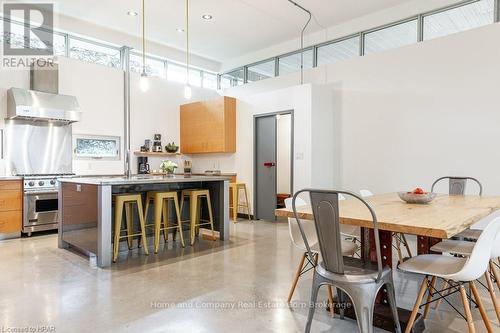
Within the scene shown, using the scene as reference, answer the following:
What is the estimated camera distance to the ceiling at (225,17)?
556cm

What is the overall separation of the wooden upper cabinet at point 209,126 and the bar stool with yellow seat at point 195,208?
2.21 m

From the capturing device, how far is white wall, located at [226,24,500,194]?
455cm

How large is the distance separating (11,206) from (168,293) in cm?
361

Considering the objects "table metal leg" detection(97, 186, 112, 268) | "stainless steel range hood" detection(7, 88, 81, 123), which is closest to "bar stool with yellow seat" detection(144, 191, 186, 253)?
"table metal leg" detection(97, 186, 112, 268)

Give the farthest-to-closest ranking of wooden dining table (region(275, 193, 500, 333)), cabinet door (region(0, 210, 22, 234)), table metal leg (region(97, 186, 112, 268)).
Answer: cabinet door (region(0, 210, 22, 234))
table metal leg (region(97, 186, 112, 268))
wooden dining table (region(275, 193, 500, 333))

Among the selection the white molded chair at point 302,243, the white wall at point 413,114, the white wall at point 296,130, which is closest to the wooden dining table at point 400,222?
the white molded chair at point 302,243

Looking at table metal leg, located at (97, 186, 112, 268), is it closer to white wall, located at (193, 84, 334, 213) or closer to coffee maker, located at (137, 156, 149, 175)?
white wall, located at (193, 84, 334, 213)

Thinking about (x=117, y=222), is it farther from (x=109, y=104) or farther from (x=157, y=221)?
(x=109, y=104)

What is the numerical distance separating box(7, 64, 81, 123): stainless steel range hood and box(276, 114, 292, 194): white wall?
11.7 feet

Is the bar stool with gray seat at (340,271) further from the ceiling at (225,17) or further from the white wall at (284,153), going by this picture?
the ceiling at (225,17)

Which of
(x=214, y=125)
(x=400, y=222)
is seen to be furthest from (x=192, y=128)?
(x=400, y=222)

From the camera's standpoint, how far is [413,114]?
5.21 m

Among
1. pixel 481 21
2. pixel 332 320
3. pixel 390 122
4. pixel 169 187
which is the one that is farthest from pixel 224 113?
pixel 332 320

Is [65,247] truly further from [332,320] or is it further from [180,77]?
[180,77]
